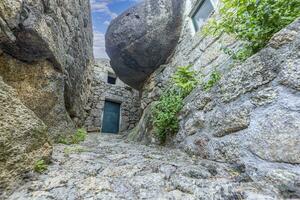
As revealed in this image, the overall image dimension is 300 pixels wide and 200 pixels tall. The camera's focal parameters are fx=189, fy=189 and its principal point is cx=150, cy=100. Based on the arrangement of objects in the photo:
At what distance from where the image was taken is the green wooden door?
781 centimetres

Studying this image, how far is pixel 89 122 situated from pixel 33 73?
514 cm

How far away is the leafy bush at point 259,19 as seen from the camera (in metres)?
1.66

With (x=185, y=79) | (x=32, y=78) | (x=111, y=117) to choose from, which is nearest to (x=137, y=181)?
(x=32, y=78)

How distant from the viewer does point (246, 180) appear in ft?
4.57

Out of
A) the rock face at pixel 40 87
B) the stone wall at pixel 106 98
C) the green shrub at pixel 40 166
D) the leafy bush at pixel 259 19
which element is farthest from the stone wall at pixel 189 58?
the stone wall at pixel 106 98

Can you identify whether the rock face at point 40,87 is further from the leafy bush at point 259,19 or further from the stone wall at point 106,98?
the stone wall at point 106,98

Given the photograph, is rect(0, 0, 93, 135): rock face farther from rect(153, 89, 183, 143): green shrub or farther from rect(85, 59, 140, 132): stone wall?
rect(85, 59, 140, 132): stone wall

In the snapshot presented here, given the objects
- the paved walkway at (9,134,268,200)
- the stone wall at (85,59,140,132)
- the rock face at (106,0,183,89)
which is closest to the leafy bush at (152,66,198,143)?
the paved walkway at (9,134,268,200)

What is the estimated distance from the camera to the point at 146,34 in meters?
5.01

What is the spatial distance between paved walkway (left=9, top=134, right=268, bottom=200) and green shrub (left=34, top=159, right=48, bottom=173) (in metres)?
0.05

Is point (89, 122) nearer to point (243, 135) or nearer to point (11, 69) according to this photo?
point (11, 69)

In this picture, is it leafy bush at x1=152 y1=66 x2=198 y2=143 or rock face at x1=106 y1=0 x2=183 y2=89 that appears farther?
rock face at x1=106 y1=0 x2=183 y2=89

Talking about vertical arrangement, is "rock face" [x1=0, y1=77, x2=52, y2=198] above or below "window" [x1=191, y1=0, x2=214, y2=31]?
below

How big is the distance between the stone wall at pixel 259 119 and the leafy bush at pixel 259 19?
0.79 feet
